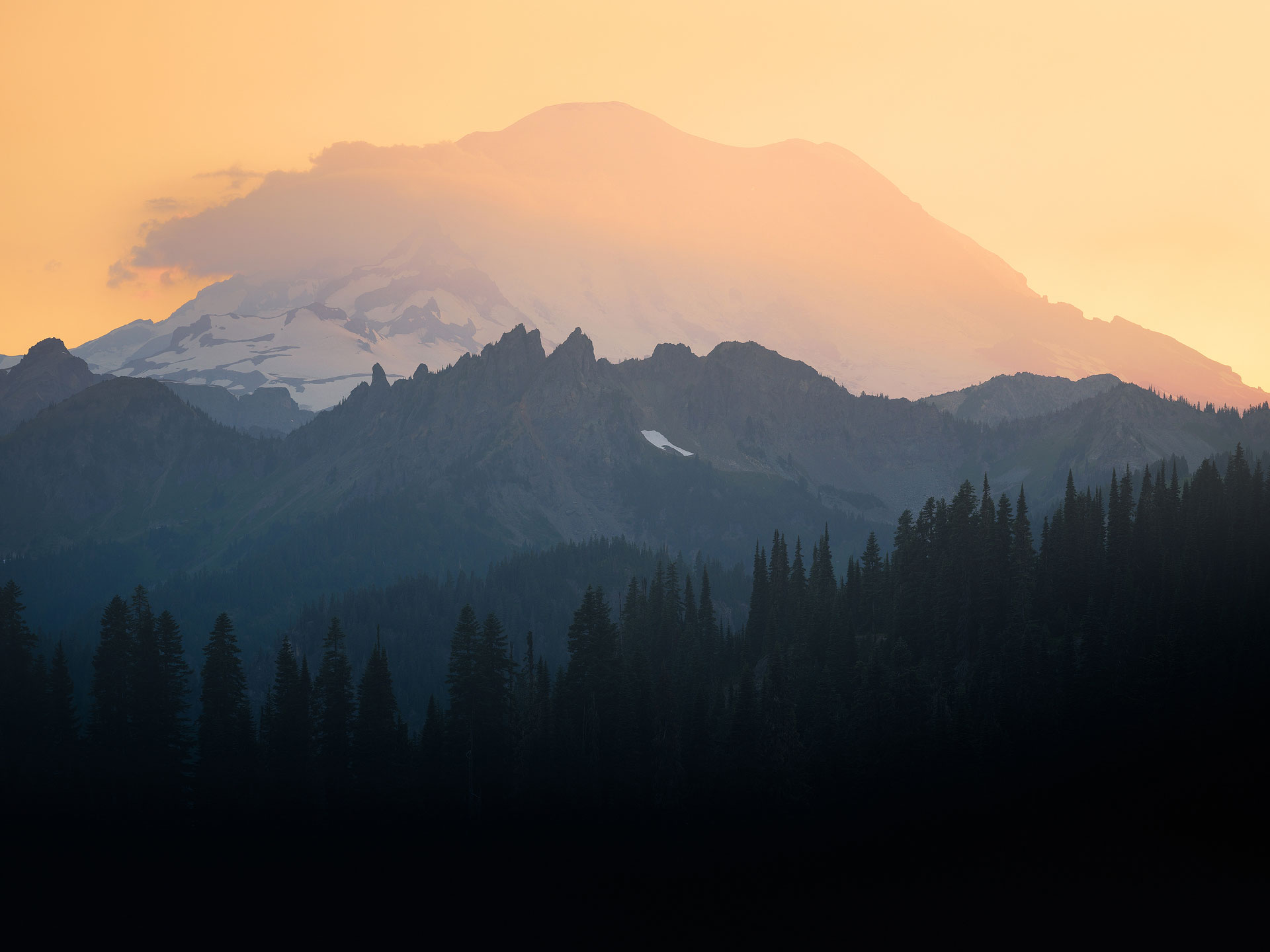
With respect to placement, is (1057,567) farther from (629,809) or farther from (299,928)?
(299,928)

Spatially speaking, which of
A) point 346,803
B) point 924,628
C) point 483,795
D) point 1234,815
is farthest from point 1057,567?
point 346,803

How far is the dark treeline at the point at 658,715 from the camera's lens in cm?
10719

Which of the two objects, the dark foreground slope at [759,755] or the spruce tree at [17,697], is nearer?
the dark foreground slope at [759,755]

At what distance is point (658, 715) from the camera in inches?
4616

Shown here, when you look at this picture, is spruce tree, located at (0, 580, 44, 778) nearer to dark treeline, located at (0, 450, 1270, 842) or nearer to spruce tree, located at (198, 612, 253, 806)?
dark treeline, located at (0, 450, 1270, 842)

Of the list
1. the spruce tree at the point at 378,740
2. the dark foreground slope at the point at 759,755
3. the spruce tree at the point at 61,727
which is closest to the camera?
the dark foreground slope at the point at 759,755

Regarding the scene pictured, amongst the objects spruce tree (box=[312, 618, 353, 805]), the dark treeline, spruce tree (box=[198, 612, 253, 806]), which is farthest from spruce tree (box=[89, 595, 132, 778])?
spruce tree (box=[312, 618, 353, 805])

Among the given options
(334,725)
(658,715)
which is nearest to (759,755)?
(658,715)

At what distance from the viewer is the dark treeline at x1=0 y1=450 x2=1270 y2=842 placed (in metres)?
107

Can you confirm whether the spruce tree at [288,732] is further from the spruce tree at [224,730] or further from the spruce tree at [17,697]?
the spruce tree at [17,697]

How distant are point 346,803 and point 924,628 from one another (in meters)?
60.5

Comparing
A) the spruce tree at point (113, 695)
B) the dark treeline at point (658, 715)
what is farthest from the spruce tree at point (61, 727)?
the spruce tree at point (113, 695)

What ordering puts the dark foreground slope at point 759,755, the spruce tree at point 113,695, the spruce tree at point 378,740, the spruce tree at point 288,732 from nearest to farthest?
the dark foreground slope at point 759,755 → the spruce tree at point 113,695 → the spruce tree at point 288,732 → the spruce tree at point 378,740

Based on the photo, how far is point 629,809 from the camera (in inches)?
4345
